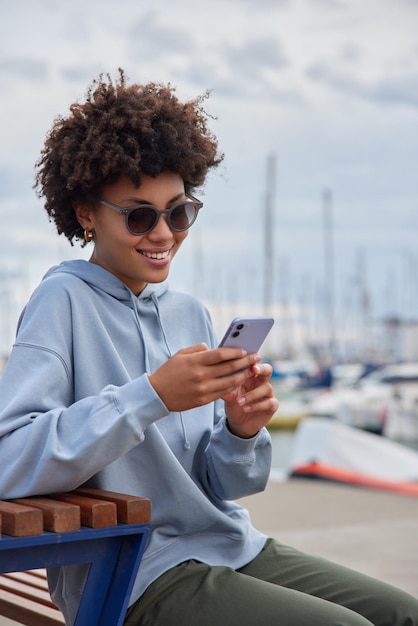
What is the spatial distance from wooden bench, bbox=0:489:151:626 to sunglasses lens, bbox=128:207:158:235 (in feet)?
2.23

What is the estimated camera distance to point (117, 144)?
246 cm

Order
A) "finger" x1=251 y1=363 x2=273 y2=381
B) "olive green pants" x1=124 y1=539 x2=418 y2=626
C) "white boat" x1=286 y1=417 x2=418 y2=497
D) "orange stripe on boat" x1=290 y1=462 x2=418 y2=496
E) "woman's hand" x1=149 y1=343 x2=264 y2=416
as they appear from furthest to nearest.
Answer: "white boat" x1=286 y1=417 x2=418 y2=497
"orange stripe on boat" x1=290 y1=462 x2=418 y2=496
"finger" x1=251 y1=363 x2=273 y2=381
"olive green pants" x1=124 y1=539 x2=418 y2=626
"woman's hand" x1=149 y1=343 x2=264 y2=416

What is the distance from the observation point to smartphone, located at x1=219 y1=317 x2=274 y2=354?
6.97 ft

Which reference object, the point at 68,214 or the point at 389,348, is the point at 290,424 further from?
the point at 68,214

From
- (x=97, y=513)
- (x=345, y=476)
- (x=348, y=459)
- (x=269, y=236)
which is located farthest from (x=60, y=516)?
(x=269, y=236)

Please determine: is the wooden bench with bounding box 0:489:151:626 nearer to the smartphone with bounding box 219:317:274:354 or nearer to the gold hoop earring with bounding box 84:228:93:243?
the smartphone with bounding box 219:317:274:354

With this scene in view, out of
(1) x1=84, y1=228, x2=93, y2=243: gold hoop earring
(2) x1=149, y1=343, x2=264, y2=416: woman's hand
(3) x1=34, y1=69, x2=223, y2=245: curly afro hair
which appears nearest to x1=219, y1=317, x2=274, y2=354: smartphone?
(2) x1=149, y1=343, x2=264, y2=416: woman's hand

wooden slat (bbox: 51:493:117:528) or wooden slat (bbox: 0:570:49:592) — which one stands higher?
wooden slat (bbox: 51:493:117:528)

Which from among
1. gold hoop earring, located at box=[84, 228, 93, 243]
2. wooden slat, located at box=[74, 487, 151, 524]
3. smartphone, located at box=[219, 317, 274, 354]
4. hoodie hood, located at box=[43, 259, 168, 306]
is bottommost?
wooden slat, located at box=[74, 487, 151, 524]

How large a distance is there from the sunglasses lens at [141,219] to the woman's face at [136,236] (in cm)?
2

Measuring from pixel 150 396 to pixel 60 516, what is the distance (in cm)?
32

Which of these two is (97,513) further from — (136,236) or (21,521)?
(136,236)

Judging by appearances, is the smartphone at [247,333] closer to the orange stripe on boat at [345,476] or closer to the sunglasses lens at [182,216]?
the sunglasses lens at [182,216]

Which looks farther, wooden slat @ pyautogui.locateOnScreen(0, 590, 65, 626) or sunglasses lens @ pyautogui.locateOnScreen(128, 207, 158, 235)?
wooden slat @ pyautogui.locateOnScreen(0, 590, 65, 626)
